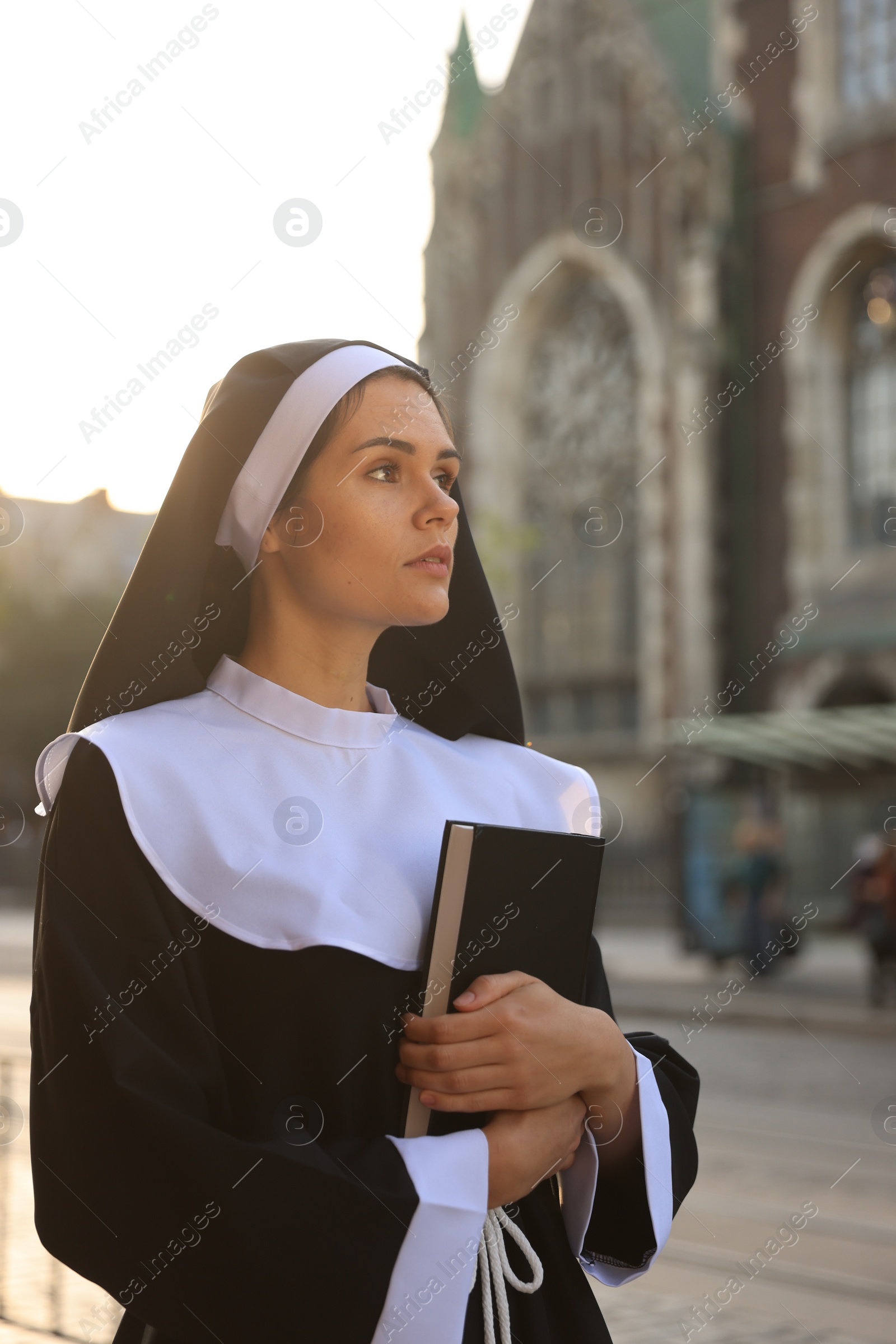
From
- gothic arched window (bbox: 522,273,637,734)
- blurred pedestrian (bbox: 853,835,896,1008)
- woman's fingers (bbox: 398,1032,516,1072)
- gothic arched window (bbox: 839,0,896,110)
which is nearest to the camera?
woman's fingers (bbox: 398,1032,516,1072)

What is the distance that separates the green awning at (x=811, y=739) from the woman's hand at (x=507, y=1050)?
19.1 m

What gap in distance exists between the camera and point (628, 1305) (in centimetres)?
522

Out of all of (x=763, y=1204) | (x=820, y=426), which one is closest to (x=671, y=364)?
(x=820, y=426)

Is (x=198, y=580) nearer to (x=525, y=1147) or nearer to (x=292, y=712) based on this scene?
(x=292, y=712)

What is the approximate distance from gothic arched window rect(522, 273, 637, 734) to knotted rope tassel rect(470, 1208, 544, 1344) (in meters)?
27.4

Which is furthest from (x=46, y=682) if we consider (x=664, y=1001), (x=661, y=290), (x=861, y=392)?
(x=664, y=1001)

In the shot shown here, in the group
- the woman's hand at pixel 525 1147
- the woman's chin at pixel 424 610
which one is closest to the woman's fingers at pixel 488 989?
the woman's hand at pixel 525 1147

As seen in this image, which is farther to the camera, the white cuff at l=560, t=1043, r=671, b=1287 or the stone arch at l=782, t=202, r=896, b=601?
the stone arch at l=782, t=202, r=896, b=601

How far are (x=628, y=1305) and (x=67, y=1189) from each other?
419 centimetres

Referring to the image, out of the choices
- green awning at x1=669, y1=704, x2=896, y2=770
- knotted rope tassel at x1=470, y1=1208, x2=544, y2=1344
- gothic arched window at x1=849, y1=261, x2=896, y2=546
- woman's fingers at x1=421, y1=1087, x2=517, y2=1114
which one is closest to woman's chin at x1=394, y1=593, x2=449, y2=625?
woman's fingers at x1=421, y1=1087, x2=517, y2=1114

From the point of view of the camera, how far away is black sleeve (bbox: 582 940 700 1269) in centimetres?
188

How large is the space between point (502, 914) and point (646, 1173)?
39 centimetres

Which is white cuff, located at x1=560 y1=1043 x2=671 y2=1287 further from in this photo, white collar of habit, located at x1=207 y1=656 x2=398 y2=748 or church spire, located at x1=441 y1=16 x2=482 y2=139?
church spire, located at x1=441 y1=16 x2=482 y2=139

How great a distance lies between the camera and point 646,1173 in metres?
1.85
